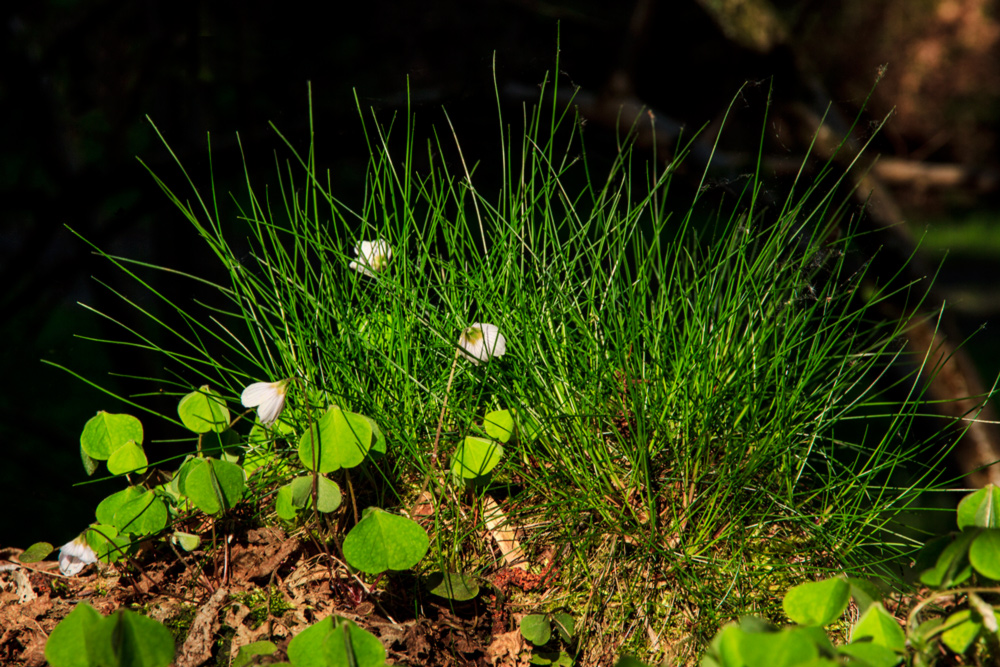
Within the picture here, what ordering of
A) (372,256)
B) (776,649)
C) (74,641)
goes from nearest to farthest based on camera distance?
(776,649) → (74,641) → (372,256)

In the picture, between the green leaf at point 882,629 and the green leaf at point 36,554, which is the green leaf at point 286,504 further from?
the green leaf at point 882,629

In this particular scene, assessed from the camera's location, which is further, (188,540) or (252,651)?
(188,540)

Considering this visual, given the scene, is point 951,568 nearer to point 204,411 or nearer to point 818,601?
point 818,601

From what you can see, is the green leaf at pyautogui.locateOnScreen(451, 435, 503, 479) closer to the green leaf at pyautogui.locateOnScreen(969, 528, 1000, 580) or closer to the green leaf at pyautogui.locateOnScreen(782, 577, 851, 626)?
the green leaf at pyautogui.locateOnScreen(782, 577, 851, 626)

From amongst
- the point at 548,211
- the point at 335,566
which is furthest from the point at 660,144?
the point at 335,566

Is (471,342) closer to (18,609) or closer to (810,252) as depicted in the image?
(810,252)

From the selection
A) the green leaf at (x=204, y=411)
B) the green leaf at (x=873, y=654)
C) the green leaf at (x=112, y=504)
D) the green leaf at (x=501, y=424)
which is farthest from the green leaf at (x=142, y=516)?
the green leaf at (x=873, y=654)

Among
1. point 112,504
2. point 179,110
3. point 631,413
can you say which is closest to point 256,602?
point 112,504
